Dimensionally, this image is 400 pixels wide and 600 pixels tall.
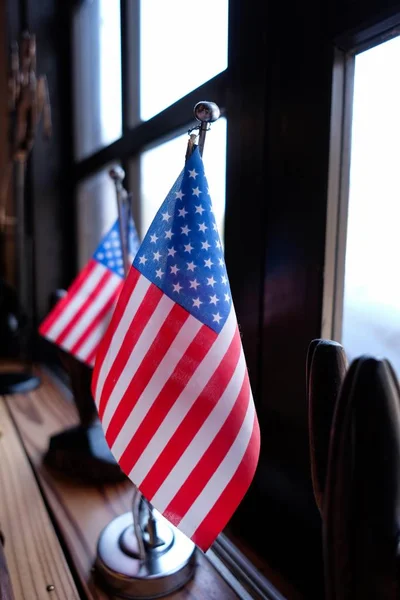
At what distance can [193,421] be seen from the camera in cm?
59

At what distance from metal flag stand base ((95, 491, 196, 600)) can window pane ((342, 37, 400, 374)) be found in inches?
17.8

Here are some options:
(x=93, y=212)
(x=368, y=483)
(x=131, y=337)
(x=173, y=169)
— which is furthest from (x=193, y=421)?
(x=93, y=212)

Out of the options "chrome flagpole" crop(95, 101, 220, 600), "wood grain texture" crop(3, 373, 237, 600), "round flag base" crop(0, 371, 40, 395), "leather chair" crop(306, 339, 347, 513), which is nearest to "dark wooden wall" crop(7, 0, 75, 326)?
"round flag base" crop(0, 371, 40, 395)

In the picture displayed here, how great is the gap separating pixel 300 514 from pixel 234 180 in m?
0.59

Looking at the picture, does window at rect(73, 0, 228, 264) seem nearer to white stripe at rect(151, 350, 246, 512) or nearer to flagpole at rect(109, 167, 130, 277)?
flagpole at rect(109, 167, 130, 277)

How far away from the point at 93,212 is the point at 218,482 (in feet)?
5.17

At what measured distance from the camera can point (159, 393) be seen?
61cm

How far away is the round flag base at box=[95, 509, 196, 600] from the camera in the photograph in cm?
69

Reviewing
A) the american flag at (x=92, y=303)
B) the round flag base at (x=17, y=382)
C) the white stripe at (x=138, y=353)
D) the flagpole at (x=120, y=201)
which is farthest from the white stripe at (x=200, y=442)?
the round flag base at (x=17, y=382)

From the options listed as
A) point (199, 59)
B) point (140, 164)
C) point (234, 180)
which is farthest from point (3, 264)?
point (234, 180)

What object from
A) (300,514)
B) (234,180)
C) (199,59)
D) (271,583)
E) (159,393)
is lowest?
(271,583)

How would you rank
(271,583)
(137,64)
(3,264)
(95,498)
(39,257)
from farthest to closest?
(3,264) < (39,257) < (137,64) < (95,498) < (271,583)

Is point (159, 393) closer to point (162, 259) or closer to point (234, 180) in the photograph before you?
point (162, 259)

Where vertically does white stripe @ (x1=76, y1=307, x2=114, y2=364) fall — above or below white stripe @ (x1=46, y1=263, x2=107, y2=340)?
below
